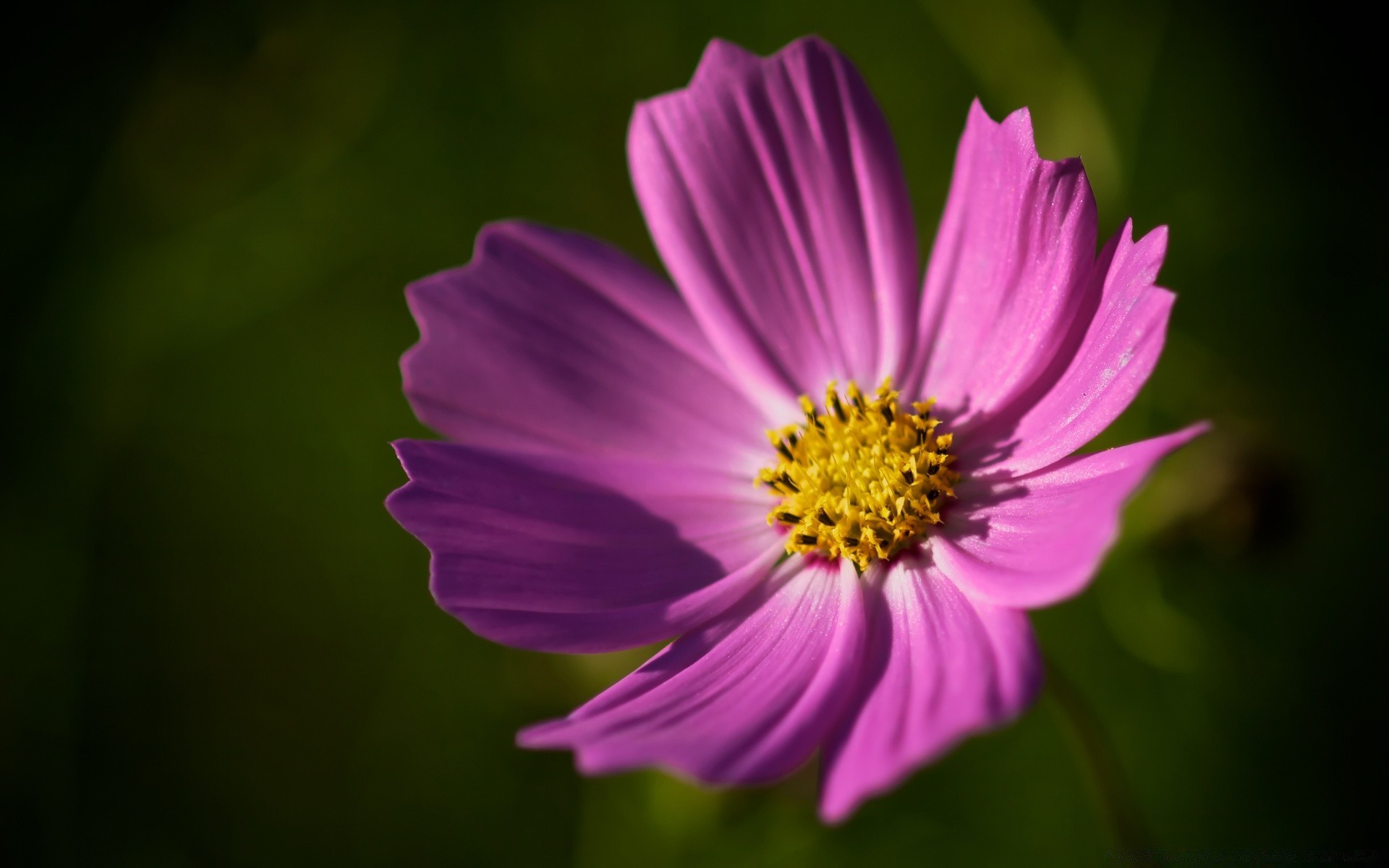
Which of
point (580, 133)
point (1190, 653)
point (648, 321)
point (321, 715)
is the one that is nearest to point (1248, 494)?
point (1190, 653)

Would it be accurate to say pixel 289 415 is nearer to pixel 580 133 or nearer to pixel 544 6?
pixel 580 133

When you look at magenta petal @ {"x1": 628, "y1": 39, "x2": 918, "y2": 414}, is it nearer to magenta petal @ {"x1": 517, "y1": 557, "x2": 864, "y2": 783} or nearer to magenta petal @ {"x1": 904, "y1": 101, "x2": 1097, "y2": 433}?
magenta petal @ {"x1": 904, "y1": 101, "x2": 1097, "y2": 433}

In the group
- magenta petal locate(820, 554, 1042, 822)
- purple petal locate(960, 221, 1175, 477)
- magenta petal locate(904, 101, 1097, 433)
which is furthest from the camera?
magenta petal locate(904, 101, 1097, 433)

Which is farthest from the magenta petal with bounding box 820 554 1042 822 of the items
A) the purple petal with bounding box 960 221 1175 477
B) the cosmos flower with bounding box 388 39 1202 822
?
the purple petal with bounding box 960 221 1175 477

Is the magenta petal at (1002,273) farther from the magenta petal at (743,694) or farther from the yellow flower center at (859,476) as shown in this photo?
the magenta petal at (743,694)

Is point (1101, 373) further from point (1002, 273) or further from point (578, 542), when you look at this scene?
point (578, 542)

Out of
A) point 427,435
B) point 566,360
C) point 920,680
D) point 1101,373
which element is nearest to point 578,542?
point 566,360
